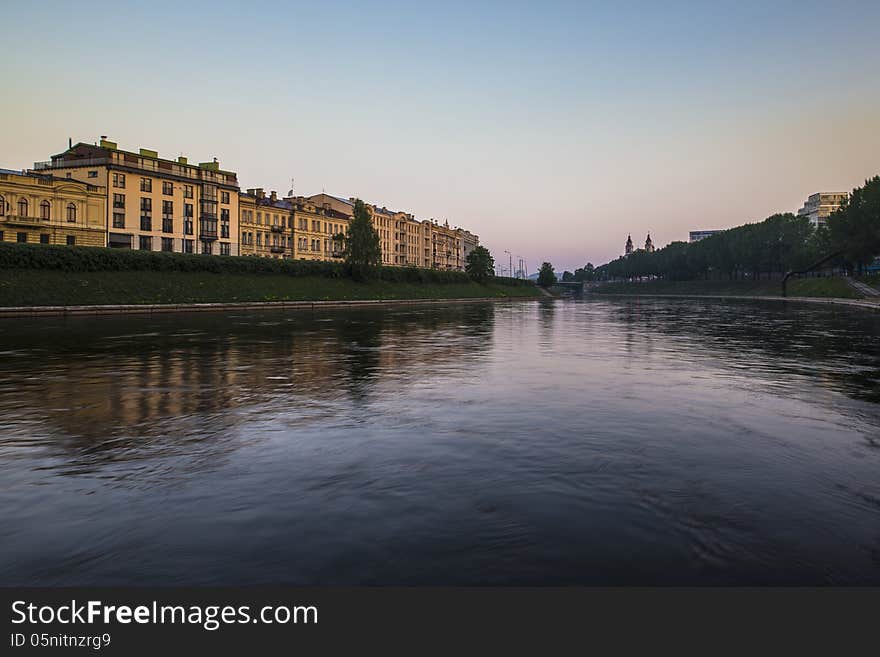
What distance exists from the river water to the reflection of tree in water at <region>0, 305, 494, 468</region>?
3.8 inches

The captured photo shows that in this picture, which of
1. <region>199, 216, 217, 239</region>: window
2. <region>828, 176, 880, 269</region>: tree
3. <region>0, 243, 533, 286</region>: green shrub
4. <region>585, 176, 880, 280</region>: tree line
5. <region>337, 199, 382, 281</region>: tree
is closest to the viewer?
<region>0, 243, 533, 286</region>: green shrub

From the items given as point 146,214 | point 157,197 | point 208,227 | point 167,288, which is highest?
point 157,197

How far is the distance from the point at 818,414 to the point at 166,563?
1092 centimetres

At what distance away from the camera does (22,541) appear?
5.02 metres

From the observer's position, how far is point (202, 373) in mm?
14977

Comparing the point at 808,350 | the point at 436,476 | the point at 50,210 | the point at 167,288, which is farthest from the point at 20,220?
the point at 808,350

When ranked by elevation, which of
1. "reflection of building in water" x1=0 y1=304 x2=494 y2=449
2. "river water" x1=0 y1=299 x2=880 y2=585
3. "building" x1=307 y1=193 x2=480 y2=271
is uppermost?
"building" x1=307 y1=193 x2=480 y2=271

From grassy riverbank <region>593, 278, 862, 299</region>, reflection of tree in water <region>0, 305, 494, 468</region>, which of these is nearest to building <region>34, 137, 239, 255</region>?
reflection of tree in water <region>0, 305, 494, 468</region>

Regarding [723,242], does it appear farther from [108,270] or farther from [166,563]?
[166,563]

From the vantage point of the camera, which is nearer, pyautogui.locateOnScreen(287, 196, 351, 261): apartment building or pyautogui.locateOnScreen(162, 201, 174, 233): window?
pyautogui.locateOnScreen(162, 201, 174, 233): window

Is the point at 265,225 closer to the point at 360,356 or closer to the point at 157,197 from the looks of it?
the point at 157,197

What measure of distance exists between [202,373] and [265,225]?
287 ft

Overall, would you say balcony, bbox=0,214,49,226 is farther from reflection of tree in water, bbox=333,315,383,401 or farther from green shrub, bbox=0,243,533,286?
reflection of tree in water, bbox=333,315,383,401

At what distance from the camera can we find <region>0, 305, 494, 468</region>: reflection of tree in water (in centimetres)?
868
